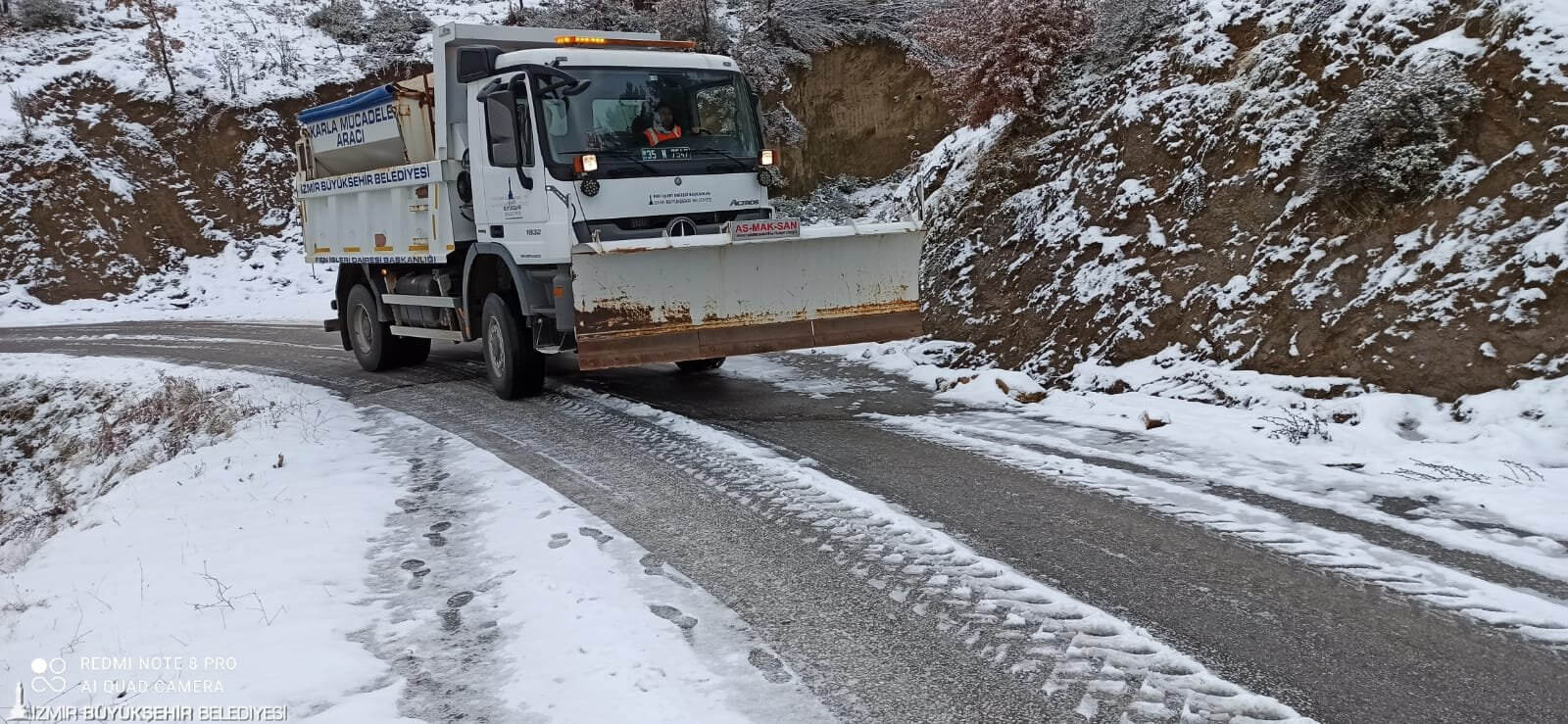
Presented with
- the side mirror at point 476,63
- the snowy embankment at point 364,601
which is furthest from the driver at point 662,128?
the snowy embankment at point 364,601

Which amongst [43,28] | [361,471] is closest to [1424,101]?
[361,471]

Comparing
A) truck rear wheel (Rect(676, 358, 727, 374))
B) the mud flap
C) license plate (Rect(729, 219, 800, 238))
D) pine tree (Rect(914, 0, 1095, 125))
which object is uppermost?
pine tree (Rect(914, 0, 1095, 125))

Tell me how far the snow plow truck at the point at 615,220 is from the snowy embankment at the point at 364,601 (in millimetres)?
1629

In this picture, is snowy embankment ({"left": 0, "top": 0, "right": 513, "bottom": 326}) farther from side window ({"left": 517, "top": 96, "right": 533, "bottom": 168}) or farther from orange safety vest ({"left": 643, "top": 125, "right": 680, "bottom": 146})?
orange safety vest ({"left": 643, "top": 125, "right": 680, "bottom": 146})

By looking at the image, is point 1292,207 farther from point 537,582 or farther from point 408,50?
point 408,50

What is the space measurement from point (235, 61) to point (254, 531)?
81.6 feet

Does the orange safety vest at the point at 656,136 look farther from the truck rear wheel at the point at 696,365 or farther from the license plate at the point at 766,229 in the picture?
the truck rear wheel at the point at 696,365

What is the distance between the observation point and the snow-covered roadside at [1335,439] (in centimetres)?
515

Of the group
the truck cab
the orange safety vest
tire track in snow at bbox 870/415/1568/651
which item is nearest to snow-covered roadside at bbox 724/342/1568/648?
tire track in snow at bbox 870/415/1568/651

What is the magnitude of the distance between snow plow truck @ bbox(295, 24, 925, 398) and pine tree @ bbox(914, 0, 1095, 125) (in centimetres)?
387

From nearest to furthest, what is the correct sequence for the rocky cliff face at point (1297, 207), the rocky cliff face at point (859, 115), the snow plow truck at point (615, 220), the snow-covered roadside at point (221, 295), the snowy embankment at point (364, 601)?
the snowy embankment at point (364, 601), the rocky cliff face at point (1297, 207), the snow plow truck at point (615, 220), the rocky cliff face at point (859, 115), the snow-covered roadside at point (221, 295)

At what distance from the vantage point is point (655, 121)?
28.8 feet

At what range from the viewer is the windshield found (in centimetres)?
852

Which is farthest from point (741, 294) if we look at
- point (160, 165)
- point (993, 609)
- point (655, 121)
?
point (160, 165)
